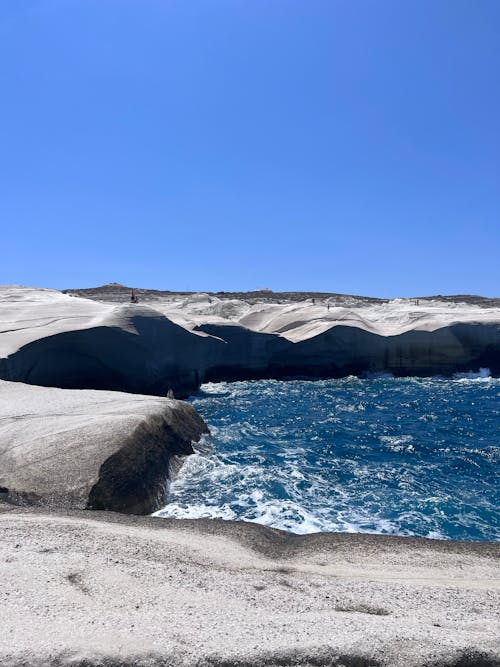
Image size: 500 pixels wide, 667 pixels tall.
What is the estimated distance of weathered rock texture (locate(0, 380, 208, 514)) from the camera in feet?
33.9

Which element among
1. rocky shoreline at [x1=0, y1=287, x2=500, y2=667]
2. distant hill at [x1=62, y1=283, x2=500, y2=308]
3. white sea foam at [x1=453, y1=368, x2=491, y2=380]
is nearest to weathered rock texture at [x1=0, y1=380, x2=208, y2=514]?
rocky shoreline at [x1=0, y1=287, x2=500, y2=667]

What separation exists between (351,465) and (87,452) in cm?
824

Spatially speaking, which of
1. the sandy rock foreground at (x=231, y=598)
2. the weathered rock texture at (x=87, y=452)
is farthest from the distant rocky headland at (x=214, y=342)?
the sandy rock foreground at (x=231, y=598)

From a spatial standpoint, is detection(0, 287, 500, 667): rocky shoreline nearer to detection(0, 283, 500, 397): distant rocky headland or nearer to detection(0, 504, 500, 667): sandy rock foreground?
detection(0, 504, 500, 667): sandy rock foreground

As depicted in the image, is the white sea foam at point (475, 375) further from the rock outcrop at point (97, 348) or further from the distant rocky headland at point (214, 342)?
the rock outcrop at point (97, 348)

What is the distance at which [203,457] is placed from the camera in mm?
15531

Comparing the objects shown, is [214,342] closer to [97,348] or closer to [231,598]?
[97,348]

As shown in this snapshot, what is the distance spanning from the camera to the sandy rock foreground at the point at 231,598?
4.78m

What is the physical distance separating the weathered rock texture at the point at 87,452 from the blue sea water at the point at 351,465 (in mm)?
898

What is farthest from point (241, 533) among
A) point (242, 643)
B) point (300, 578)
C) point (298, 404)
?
point (298, 404)

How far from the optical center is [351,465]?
616 inches

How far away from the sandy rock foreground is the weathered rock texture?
1474mm

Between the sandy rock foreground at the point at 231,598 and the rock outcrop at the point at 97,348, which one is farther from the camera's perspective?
the rock outcrop at the point at 97,348

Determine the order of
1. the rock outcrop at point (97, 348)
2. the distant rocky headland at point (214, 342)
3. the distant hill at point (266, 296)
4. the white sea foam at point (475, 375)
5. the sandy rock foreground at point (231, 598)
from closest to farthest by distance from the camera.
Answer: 1. the sandy rock foreground at point (231, 598)
2. the rock outcrop at point (97, 348)
3. the distant rocky headland at point (214, 342)
4. the white sea foam at point (475, 375)
5. the distant hill at point (266, 296)
